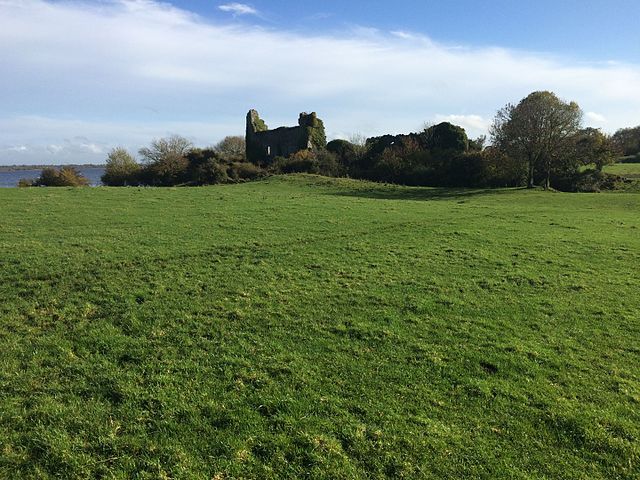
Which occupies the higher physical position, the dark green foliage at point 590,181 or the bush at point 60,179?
the bush at point 60,179

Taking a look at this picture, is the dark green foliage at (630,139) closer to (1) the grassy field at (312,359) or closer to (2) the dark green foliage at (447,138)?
(2) the dark green foliage at (447,138)

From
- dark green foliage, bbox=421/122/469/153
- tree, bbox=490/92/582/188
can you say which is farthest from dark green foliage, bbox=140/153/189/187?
tree, bbox=490/92/582/188

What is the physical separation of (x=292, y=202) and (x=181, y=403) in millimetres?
23179

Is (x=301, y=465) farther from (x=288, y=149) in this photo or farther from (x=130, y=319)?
(x=288, y=149)

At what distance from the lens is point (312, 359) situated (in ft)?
24.6

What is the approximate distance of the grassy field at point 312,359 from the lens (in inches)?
210

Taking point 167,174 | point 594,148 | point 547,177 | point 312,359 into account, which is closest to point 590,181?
point 594,148

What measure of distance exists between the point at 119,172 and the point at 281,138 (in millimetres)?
27694

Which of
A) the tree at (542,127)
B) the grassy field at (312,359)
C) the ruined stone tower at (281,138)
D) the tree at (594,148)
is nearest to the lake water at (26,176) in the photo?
the ruined stone tower at (281,138)

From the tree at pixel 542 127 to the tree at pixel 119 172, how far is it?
51863 millimetres

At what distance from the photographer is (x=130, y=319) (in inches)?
352

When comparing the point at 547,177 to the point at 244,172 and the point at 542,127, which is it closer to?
the point at 542,127

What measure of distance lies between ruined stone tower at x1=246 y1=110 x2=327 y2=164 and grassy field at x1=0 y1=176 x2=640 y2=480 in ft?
204

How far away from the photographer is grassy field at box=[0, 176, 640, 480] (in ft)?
17.5
